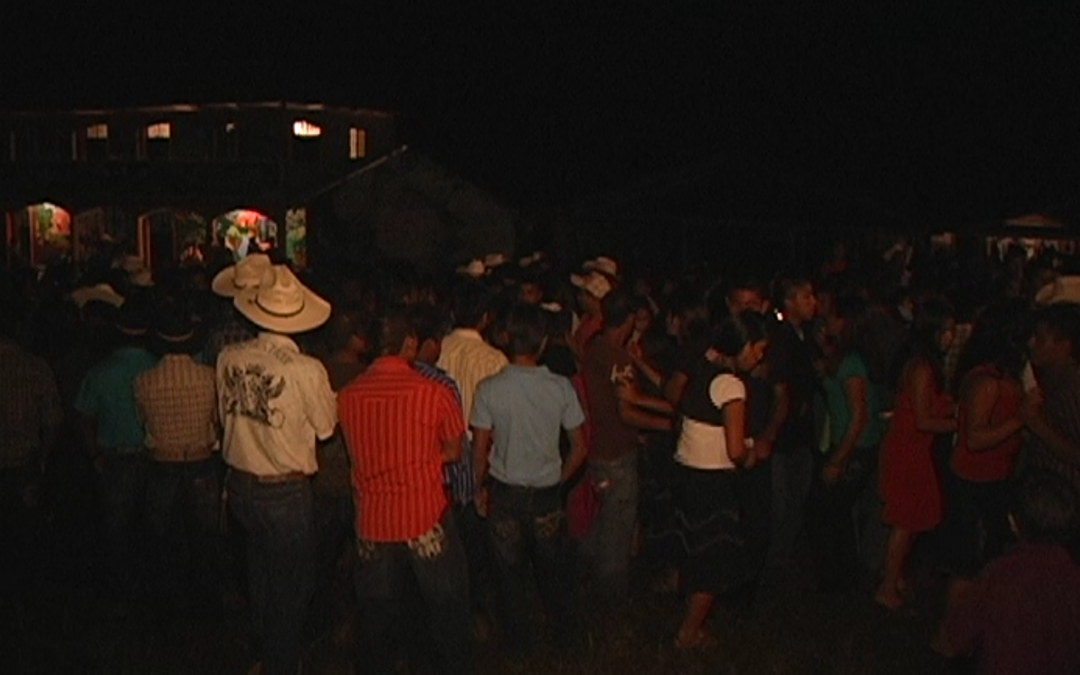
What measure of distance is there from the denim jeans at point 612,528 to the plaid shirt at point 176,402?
235 centimetres

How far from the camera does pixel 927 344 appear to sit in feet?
27.8

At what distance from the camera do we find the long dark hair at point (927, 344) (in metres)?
8.45

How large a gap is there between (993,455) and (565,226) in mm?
26754

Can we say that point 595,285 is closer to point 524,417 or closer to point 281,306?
point 524,417

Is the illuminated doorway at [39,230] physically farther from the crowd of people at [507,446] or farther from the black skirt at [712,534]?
the black skirt at [712,534]

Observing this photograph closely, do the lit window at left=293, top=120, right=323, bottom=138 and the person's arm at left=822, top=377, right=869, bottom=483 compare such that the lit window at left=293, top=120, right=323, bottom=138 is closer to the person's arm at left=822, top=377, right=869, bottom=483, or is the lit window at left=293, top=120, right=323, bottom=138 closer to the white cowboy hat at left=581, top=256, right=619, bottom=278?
the white cowboy hat at left=581, top=256, right=619, bottom=278

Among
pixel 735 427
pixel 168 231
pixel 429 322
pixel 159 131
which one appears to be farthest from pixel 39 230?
pixel 735 427

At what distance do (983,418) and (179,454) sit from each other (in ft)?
15.1

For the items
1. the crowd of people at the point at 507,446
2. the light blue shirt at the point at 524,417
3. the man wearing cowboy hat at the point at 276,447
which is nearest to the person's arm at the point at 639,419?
the crowd of people at the point at 507,446

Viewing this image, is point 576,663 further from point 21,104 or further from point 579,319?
point 21,104

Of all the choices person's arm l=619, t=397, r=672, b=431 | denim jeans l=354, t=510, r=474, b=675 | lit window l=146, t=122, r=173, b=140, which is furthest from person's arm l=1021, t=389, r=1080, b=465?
lit window l=146, t=122, r=173, b=140

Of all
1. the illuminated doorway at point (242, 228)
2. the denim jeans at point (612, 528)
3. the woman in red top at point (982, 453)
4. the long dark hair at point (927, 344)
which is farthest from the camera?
the illuminated doorway at point (242, 228)

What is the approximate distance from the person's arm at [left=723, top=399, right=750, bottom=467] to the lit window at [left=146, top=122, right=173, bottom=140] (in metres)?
38.4

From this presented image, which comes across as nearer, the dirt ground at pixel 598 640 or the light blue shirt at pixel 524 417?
the light blue shirt at pixel 524 417
